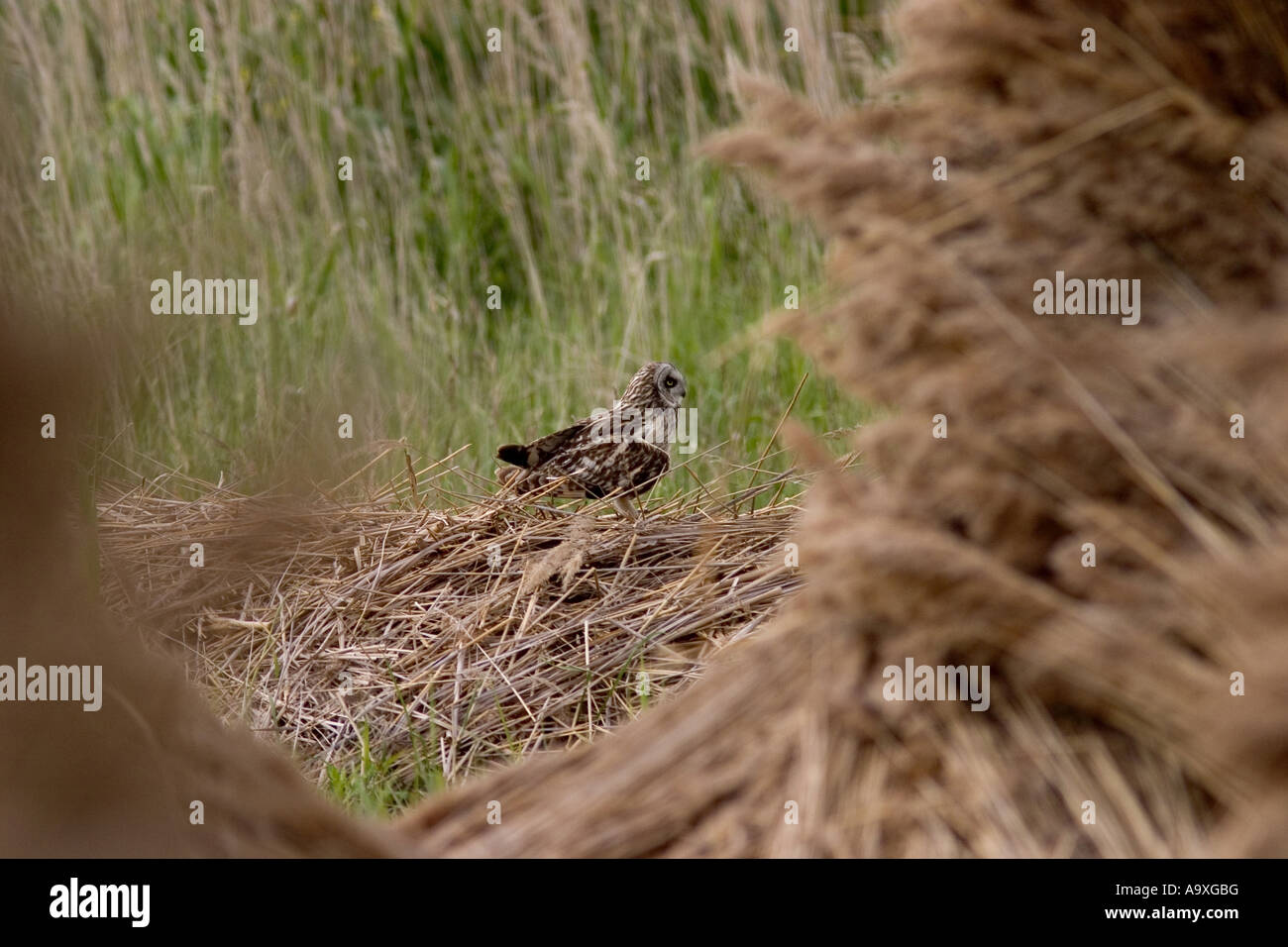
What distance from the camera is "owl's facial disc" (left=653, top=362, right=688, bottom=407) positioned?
12.6 feet

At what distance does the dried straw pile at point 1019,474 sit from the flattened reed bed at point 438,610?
1.08 meters

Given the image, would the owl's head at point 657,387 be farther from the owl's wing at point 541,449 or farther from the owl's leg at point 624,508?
the owl's leg at point 624,508

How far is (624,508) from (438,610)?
22.0 inches

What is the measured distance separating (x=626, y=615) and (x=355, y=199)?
3.26 m

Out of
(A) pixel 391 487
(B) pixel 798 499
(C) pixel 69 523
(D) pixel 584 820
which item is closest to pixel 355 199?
(A) pixel 391 487

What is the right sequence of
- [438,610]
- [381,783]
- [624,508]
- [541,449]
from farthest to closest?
1. [541,449]
2. [624,508]
3. [438,610]
4. [381,783]

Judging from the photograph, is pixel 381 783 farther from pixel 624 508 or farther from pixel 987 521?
pixel 987 521

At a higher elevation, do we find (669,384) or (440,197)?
(440,197)

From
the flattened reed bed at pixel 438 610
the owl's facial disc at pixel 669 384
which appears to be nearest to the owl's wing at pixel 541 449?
the flattened reed bed at pixel 438 610

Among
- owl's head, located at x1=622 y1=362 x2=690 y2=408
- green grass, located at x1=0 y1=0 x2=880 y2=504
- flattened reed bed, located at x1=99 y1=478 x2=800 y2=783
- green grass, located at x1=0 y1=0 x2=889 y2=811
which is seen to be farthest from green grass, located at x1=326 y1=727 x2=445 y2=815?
green grass, located at x1=0 y1=0 x2=880 y2=504

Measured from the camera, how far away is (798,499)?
3.70 meters

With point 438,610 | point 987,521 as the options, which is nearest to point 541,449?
point 438,610

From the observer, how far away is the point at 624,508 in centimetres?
353

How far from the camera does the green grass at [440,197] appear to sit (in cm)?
511
